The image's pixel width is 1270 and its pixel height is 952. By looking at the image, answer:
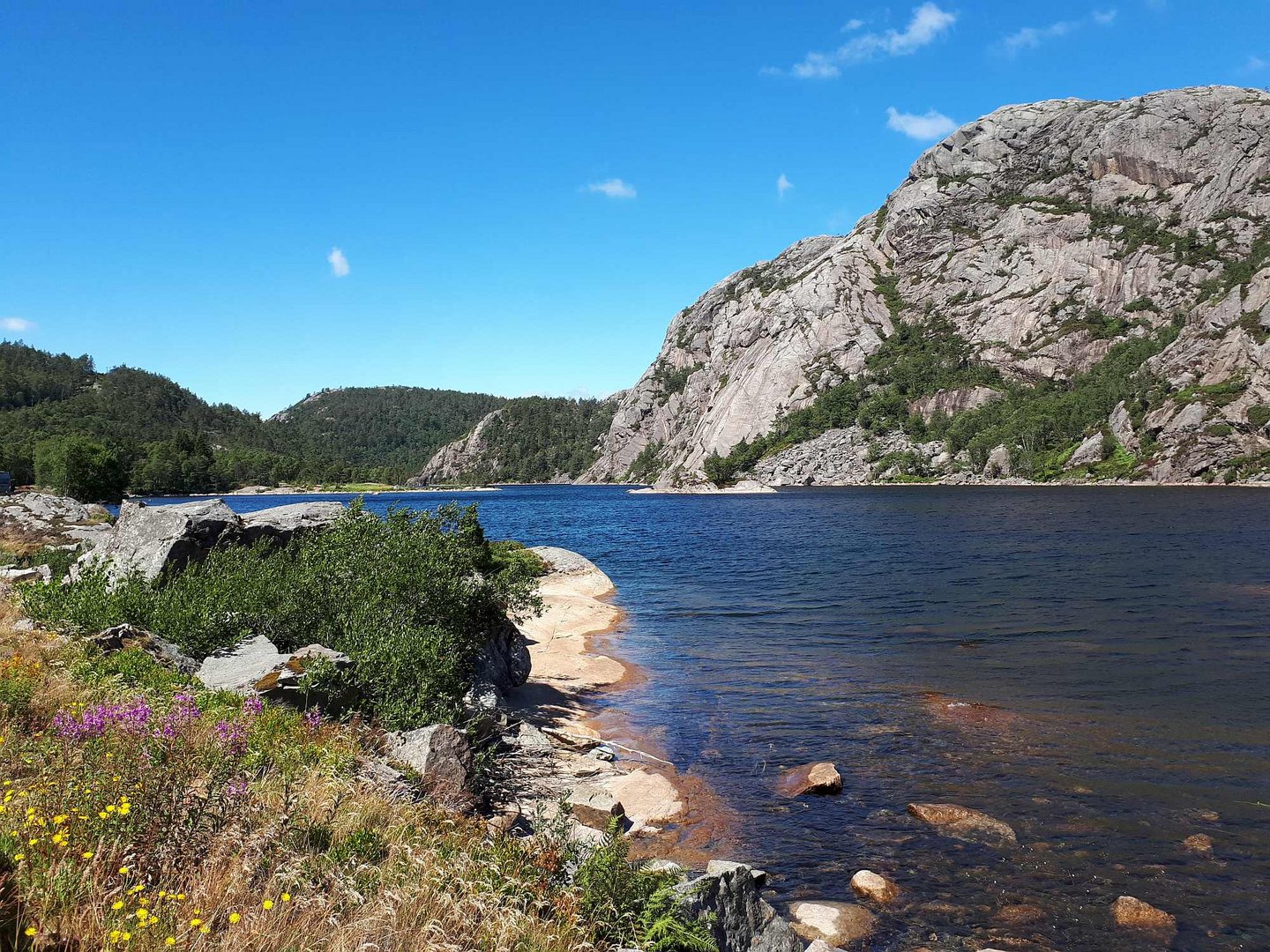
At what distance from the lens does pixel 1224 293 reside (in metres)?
155

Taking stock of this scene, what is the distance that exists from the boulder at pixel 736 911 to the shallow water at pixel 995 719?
2513 mm

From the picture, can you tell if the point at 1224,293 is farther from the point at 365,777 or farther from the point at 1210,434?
the point at 365,777

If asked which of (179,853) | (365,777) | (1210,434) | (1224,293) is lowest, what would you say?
(365,777)

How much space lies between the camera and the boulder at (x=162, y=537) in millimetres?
18219

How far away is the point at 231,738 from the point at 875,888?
33.4ft

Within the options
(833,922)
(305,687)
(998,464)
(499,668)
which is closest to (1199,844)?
(833,922)

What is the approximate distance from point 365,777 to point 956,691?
19517mm

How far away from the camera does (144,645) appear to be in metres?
13.3

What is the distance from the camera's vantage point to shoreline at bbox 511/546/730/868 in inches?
553

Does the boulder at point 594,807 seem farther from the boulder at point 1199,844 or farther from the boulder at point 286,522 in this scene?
the boulder at point 286,522

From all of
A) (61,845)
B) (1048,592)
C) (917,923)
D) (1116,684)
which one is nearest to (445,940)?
(61,845)

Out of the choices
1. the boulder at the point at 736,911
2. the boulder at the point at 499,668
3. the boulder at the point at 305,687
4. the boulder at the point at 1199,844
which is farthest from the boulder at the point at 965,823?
the boulder at the point at 305,687

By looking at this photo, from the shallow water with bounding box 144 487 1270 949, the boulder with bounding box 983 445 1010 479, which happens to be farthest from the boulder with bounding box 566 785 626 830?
the boulder with bounding box 983 445 1010 479

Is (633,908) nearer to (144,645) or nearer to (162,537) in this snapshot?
(144,645)
